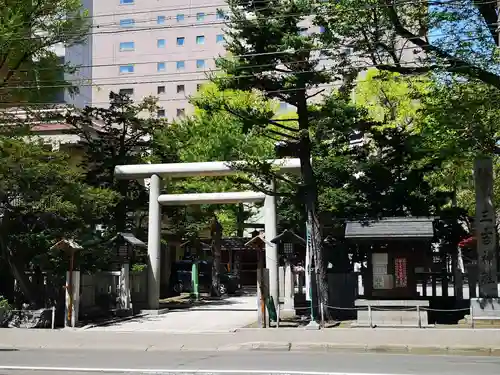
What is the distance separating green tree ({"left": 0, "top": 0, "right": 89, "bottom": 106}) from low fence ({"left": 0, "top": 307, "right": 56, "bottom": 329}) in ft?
24.3

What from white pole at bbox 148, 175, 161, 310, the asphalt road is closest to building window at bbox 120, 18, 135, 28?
white pole at bbox 148, 175, 161, 310

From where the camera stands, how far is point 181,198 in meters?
26.3

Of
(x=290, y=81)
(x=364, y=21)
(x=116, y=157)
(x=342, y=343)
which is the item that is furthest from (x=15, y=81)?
(x=342, y=343)

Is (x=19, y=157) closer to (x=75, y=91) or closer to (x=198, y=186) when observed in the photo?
(x=75, y=91)

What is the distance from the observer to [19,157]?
780 inches

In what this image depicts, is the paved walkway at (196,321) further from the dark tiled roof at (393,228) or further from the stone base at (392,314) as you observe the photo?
the dark tiled roof at (393,228)

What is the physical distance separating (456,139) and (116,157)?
1541 centimetres

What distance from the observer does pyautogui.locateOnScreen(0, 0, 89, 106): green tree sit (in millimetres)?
19906

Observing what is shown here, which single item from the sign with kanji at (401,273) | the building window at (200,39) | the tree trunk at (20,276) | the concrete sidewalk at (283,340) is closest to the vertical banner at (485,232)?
the sign with kanji at (401,273)

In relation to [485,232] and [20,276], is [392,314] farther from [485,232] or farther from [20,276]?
[20,276]

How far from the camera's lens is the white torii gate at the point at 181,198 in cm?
2486

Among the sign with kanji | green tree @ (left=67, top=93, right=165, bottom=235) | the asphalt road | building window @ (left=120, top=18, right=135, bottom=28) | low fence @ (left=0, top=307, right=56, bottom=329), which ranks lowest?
the asphalt road

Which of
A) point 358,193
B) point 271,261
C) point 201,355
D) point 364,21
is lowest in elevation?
point 201,355

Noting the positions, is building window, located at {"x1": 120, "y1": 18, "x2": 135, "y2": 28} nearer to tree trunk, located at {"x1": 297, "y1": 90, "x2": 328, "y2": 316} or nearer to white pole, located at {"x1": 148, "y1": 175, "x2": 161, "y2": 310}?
white pole, located at {"x1": 148, "y1": 175, "x2": 161, "y2": 310}
